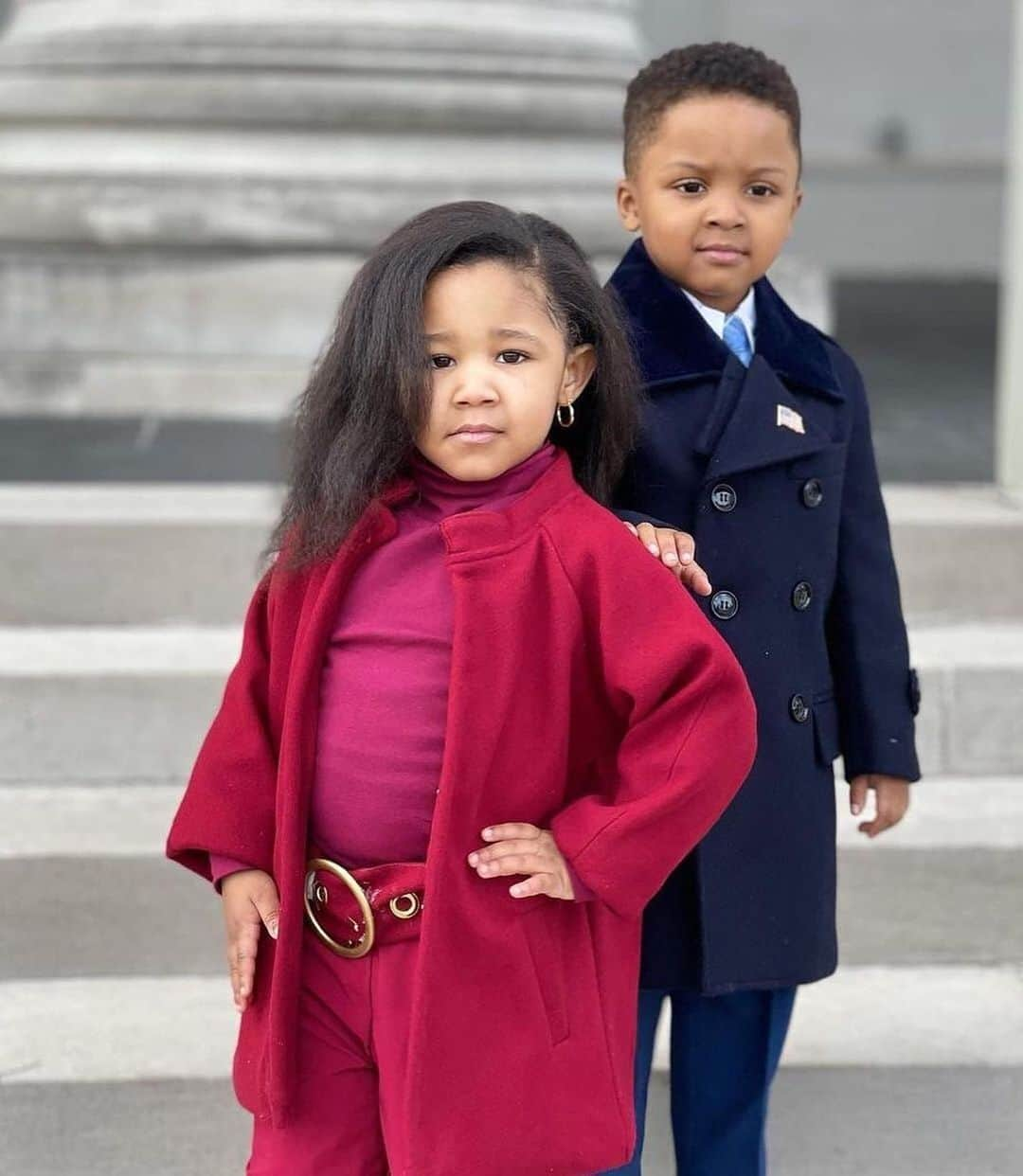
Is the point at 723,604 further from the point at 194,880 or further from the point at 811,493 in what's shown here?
the point at 194,880

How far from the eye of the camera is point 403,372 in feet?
5.62

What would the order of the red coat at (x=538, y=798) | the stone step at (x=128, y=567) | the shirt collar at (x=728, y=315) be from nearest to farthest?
the red coat at (x=538, y=798)
the shirt collar at (x=728, y=315)
the stone step at (x=128, y=567)

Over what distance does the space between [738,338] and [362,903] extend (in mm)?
808

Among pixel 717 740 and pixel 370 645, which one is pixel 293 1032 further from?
pixel 717 740

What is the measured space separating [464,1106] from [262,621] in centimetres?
54

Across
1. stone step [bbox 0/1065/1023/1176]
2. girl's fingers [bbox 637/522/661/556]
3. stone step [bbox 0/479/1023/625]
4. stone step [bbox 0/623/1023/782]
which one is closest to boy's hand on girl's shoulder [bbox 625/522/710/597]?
girl's fingers [bbox 637/522/661/556]

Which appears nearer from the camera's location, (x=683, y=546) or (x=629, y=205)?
(x=683, y=546)

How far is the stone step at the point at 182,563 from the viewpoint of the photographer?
356 centimetres

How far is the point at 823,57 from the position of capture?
14.4m

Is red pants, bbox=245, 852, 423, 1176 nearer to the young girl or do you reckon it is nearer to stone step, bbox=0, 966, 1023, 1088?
the young girl

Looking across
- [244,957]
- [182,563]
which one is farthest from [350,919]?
[182,563]

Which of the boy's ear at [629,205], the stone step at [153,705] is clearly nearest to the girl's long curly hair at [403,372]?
the boy's ear at [629,205]

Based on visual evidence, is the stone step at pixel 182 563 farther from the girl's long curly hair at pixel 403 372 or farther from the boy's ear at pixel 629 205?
the girl's long curly hair at pixel 403 372

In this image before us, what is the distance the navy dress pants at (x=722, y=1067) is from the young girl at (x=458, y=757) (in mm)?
320
